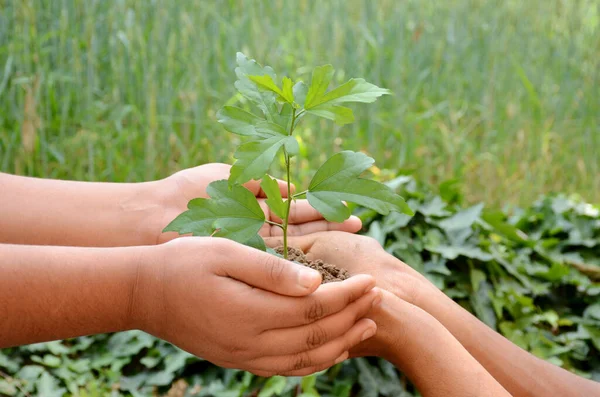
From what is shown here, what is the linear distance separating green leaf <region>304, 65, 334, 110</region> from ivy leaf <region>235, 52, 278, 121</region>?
0.07 m

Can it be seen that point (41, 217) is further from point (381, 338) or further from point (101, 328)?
point (381, 338)

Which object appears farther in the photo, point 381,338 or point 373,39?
point 373,39

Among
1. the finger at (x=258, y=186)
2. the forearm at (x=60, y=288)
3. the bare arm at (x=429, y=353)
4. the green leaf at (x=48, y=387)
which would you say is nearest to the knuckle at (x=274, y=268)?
the forearm at (x=60, y=288)

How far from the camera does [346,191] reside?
116cm

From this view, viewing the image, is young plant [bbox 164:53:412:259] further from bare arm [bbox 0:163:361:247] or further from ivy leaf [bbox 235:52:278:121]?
bare arm [bbox 0:163:361:247]

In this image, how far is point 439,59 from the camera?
10.8 ft

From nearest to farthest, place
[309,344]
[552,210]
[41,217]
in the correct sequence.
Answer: [309,344] → [41,217] → [552,210]

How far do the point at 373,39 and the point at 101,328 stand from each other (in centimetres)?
230

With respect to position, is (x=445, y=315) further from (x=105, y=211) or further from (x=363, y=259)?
(x=105, y=211)

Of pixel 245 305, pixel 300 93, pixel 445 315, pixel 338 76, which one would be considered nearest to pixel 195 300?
pixel 245 305

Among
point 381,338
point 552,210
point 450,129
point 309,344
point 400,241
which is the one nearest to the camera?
point 309,344

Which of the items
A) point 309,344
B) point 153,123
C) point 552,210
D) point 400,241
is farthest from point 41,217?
point 552,210

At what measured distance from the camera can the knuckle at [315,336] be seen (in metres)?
1.08

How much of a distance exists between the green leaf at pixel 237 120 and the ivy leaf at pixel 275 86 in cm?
6
